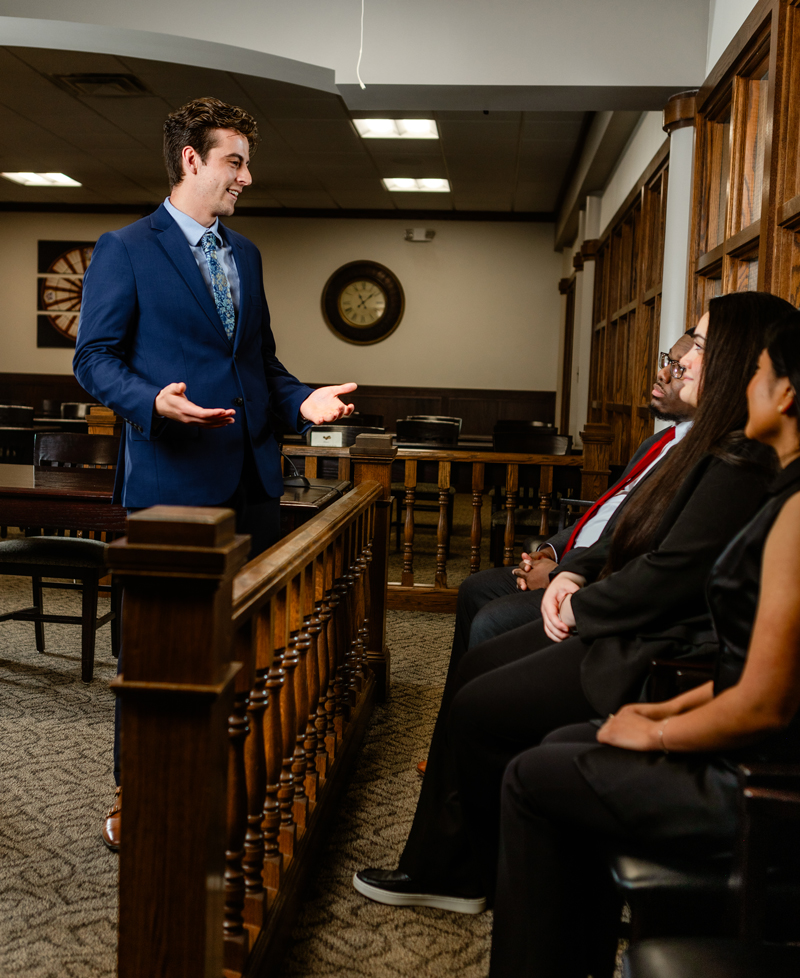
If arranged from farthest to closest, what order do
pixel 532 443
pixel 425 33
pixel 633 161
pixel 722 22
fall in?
pixel 633 161 < pixel 532 443 < pixel 425 33 < pixel 722 22

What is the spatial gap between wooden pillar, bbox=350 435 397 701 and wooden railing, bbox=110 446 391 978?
112cm

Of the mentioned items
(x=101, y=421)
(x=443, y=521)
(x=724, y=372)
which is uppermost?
(x=724, y=372)

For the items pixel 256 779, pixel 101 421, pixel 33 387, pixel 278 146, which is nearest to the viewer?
pixel 256 779

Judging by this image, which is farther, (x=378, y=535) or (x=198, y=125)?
(x=378, y=535)

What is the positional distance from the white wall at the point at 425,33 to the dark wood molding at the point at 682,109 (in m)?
0.11

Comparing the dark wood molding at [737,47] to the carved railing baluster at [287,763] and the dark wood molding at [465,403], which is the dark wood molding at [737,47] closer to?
the carved railing baluster at [287,763]

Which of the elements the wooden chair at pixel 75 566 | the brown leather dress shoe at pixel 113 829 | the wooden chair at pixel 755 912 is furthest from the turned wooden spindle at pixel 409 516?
the wooden chair at pixel 755 912

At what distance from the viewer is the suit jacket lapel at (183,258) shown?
192 centimetres

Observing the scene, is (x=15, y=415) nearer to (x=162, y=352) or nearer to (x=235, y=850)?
(x=162, y=352)

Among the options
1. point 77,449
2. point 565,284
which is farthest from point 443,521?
point 565,284

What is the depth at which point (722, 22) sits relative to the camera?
3557 mm

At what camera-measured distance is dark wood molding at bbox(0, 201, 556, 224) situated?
33.3 feet

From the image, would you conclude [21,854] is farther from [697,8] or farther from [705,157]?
[697,8]

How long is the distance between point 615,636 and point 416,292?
9.16 metres
